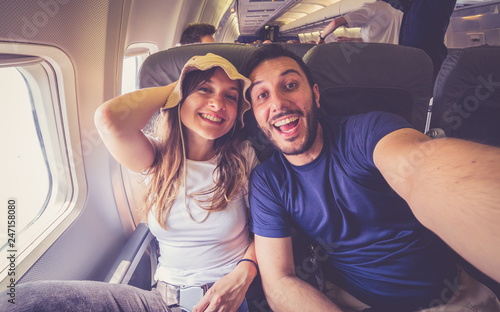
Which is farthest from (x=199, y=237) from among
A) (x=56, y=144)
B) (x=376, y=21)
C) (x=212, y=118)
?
(x=376, y=21)

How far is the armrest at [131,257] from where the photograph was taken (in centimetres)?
144

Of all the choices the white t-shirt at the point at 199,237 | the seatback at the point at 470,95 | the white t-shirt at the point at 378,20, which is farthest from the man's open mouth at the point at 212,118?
the white t-shirt at the point at 378,20

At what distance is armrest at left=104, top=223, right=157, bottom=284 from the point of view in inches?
56.7

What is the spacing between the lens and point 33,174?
4.46 feet

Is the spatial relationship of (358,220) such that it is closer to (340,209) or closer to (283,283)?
(340,209)

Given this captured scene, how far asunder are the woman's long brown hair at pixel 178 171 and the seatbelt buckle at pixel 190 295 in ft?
1.23

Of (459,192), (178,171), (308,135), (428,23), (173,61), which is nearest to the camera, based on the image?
(459,192)

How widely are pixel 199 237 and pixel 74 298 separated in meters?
0.56

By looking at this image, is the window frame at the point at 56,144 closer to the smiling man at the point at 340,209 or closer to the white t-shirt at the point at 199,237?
the white t-shirt at the point at 199,237

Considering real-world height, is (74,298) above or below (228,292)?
above

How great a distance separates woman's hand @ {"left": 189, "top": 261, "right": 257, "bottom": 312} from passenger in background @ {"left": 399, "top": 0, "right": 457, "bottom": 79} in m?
2.47

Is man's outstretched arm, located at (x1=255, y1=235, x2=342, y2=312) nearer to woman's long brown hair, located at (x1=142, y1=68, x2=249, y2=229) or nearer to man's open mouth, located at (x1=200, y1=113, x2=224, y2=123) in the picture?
woman's long brown hair, located at (x1=142, y1=68, x2=249, y2=229)

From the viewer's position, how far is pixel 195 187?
1.26m

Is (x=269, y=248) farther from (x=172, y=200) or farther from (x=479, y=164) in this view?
(x=479, y=164)
